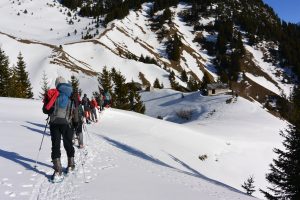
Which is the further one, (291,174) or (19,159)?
(291,174)

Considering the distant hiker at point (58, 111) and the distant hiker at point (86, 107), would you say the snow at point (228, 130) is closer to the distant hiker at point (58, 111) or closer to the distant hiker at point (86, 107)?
the distant hiker at point (86, 107)

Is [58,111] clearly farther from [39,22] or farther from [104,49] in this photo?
[39,22]

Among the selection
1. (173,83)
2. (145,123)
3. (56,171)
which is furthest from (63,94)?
(173,83)

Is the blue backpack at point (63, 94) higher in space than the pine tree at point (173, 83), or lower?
lower

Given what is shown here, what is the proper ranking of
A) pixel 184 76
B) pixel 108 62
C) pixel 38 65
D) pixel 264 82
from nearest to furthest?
pixel 38 65 → pixel 108 62 → pixel 184 76 → pixel 264 82

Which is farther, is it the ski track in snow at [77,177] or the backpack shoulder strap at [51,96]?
the backpack shoulder strap at [51,96]

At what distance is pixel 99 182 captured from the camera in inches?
463

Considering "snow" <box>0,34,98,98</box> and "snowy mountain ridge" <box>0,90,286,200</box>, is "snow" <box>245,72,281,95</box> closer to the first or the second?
"snowy mountain ridge" <box>0,90,286,200</box>

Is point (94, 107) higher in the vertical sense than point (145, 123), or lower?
higher

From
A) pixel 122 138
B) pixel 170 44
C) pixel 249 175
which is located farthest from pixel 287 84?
pixel 122 138

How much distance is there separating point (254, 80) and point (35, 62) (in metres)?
97.6

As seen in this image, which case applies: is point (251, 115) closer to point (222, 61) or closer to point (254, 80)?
point (254, 80)

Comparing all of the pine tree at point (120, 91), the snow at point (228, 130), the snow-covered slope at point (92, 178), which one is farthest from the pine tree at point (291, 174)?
the pine tree at point (120, 91)

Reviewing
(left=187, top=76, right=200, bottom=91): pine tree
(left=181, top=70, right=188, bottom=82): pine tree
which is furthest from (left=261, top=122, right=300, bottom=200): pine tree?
(left=181, top=70, right=188, bottom=82): pine tree
